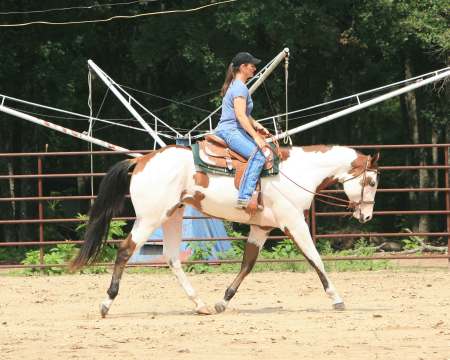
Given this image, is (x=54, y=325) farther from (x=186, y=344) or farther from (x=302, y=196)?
(x=302, y=196)

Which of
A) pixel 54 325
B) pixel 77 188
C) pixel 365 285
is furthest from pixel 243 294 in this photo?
pixel 77 188

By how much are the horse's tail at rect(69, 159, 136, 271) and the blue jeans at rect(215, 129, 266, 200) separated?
98cm

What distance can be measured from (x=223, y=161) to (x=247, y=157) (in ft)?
0.75

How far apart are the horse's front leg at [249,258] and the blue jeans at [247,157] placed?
582mm

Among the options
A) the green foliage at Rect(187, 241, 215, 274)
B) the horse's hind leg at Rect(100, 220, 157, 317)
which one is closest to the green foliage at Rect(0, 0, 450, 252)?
the green foliage at Rect(187, 241, 215, 274)

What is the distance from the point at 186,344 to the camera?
704cm

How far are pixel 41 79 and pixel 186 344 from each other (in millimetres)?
18931

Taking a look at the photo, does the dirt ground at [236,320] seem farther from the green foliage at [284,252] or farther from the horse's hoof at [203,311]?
the green foliage at [284,252]

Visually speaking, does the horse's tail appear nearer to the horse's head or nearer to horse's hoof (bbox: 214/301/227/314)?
horse's hoof (bbox: 214/301/227/314)

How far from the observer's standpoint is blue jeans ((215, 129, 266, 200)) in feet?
29.0

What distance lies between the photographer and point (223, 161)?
8.96 metres

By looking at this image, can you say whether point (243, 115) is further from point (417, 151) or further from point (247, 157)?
point (417, 151)

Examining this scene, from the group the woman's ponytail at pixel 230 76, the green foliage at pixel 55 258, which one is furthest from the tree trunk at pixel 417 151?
the woman's ponytail at pixel 230 76

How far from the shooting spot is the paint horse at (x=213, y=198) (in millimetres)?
8906
